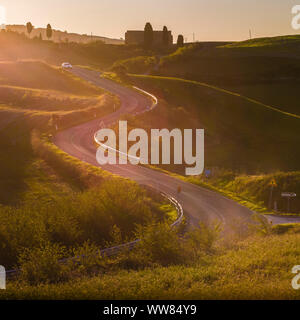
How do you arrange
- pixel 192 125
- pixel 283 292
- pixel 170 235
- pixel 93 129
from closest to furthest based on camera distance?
pixel 283 292 → pixel 170 235 → pixel 93 129 → pixel 192 125

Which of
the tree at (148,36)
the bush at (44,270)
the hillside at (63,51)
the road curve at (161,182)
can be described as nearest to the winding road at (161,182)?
the road curve at (161,182)

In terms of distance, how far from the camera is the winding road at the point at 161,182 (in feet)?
96.0

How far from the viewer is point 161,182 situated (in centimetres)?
3609

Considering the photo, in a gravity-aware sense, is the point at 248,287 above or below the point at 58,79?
below

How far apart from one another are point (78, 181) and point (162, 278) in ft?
78.8

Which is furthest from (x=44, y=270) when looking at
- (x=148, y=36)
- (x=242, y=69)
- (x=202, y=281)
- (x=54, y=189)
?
(x=148, y=36)

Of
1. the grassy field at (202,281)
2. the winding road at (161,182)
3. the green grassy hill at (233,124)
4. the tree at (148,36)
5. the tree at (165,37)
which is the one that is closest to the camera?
the grassy field at (202,281)

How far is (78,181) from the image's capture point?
1443 inches

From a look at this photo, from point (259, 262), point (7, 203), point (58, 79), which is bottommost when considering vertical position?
point (7, 203)

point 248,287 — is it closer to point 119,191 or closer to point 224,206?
point 119,191

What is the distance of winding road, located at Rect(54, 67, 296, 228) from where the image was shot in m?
29.2

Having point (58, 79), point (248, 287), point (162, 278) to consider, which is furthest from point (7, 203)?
point (58, 79)

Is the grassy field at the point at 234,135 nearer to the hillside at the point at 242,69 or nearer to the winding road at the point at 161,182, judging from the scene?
the winding road at the point at 161,182

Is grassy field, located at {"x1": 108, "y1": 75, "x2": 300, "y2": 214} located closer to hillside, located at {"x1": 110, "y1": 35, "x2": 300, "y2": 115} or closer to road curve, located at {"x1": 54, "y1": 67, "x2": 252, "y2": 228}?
road curve, located at {"x1": 54, "y1": 67, "x2": 252, "y2": 228}
